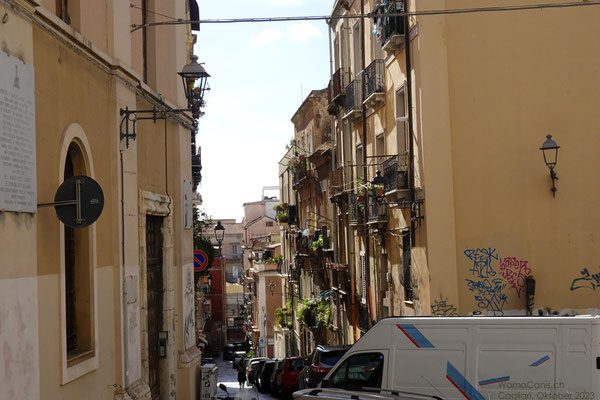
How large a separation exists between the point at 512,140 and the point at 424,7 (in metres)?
3.34

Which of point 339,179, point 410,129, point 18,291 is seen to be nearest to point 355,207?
point 339,179

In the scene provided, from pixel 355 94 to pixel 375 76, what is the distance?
3264 mm

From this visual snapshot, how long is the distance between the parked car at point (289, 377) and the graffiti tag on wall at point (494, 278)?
918cm

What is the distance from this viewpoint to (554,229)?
58.1 ft

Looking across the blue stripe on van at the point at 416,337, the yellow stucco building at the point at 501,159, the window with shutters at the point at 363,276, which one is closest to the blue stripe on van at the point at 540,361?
the blue stripe on van at the point at 416,337

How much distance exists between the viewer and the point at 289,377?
26.0 m

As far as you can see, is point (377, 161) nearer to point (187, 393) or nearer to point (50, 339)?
point (187, 393)

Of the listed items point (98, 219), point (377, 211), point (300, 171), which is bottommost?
point (98, 219)

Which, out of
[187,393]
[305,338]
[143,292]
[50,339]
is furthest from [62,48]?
[305,338]

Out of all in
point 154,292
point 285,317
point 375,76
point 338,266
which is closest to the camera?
point 154,292

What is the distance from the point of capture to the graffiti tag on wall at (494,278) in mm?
17688

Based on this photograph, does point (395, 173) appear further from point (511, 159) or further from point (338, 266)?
point (338, 266)

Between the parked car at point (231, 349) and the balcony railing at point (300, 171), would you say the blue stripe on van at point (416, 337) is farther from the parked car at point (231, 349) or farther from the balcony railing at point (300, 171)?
the parked car at point (231, 349)

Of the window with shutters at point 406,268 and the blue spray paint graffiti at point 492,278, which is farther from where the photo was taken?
the window with shutters at point 406,268
